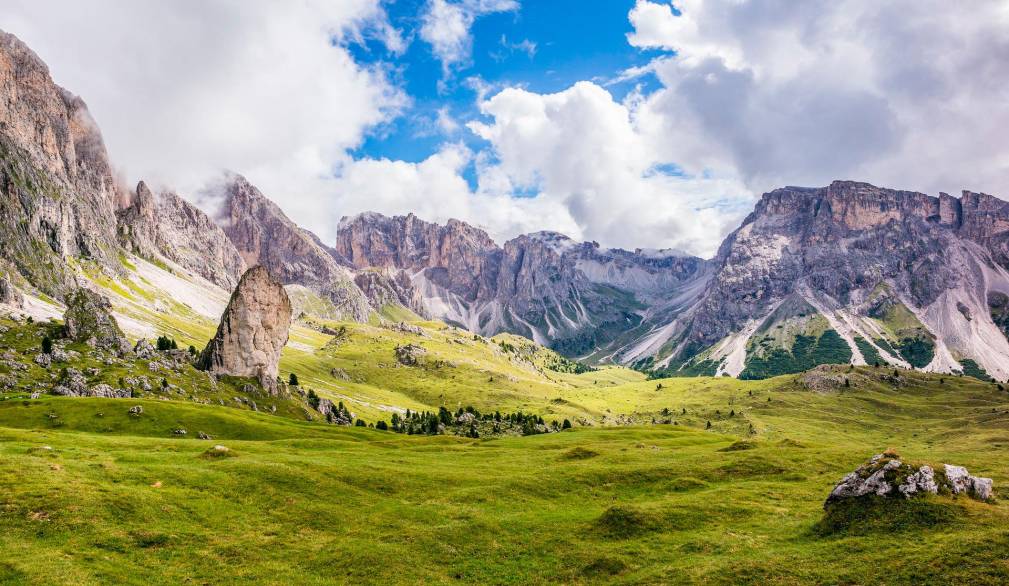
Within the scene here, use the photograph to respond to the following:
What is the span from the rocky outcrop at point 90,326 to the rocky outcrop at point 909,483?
155 m

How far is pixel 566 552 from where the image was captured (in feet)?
127

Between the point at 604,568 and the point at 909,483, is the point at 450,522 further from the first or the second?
the point at 909,483

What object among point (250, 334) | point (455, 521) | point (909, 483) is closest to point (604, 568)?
point (455, 521)

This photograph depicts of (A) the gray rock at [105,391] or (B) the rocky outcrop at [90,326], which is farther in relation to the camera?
(B) the rocky outcrop at [90,326]

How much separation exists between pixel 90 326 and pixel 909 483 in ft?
538

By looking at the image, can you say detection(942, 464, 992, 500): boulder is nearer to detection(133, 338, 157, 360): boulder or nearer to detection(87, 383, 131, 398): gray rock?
detection(87, 383, 131, 398): gray rock

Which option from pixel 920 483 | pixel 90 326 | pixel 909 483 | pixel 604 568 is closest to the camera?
pixel 604 568

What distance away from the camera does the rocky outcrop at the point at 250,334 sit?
154 meters

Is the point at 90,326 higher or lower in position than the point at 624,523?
higher

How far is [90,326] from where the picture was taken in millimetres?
133625

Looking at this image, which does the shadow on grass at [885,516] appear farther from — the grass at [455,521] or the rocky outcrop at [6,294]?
the rocky outcrop at [6,294]

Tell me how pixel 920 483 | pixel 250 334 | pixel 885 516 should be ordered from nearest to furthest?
pixel 885 516 < pixel 920 483 < pixel 250 334

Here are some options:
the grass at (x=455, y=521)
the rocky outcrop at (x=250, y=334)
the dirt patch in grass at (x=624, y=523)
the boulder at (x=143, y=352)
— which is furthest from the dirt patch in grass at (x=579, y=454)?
the boulder at (x=143, y=352)

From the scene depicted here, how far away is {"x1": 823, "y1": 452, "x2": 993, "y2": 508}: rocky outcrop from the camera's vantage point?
37.5 metres
